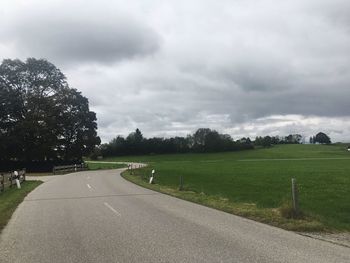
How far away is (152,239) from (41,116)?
2404 inches

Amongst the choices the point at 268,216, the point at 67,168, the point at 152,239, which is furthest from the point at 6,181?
the point at 67,168

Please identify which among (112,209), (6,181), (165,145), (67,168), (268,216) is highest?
(165,145)

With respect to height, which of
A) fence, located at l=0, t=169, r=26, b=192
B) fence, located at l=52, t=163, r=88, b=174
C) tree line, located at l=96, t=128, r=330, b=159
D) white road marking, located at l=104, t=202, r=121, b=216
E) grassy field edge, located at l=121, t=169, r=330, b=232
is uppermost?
tree line, located at l=96, t=128, r=330, b=159

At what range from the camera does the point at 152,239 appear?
10.8 m

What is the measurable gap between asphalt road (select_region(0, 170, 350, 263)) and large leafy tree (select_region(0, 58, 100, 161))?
176ft

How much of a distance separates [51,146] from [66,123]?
448 cm

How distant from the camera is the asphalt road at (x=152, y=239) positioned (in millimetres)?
9031

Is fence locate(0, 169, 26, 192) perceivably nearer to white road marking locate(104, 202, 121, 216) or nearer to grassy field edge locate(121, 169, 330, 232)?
white road marking locate(104, 202, 121, 216)

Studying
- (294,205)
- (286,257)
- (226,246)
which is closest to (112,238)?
(226,246)

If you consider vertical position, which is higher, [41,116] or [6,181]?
[41,116]

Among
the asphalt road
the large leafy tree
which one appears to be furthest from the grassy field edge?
the large leafy tree

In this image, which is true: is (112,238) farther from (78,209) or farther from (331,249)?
(78,209)

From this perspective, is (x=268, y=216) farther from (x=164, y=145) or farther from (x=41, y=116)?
(x=164, y=145)

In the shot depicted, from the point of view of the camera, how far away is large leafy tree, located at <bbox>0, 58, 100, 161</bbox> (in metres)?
68.6
